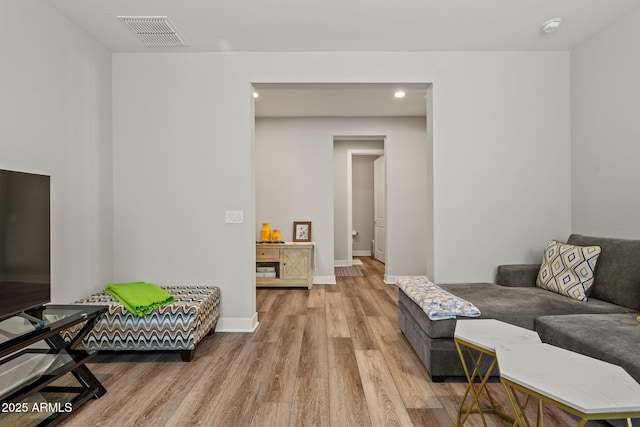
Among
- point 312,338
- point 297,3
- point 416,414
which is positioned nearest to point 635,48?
point 297,3

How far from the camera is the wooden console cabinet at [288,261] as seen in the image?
5004mm

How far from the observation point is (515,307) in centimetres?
239

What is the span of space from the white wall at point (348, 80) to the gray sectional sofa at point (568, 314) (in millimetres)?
650

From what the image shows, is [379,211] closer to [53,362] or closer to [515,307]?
[515,307]

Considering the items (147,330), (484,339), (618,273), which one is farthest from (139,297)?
(618,273)

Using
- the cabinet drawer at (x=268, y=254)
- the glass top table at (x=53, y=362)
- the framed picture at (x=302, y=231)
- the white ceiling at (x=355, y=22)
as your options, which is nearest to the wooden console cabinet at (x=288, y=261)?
the cabinet drawer at (x=268, y=254)

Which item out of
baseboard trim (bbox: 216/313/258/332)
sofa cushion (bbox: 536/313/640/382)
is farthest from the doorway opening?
sofa cushion (bbox: 536/313/640/382)

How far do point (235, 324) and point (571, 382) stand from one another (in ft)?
8.80

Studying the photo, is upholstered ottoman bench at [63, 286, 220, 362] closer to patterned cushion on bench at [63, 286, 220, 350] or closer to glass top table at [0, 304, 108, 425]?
patterned cushion on bench at [63, 286, 220, 350]

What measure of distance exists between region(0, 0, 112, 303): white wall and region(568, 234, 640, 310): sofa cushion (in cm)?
401

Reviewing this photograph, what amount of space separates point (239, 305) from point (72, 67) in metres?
2.39

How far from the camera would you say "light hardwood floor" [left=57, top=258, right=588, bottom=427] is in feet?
6.16

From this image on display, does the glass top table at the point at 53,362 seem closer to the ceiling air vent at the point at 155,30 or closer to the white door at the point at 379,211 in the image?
the ceiling air vent at the point at 155,30

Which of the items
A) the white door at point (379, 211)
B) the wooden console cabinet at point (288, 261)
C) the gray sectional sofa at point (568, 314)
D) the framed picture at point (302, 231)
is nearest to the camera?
the gray sectional sofa at point (568, 314)
